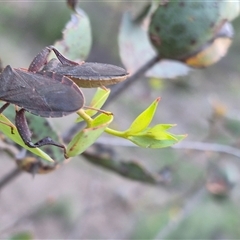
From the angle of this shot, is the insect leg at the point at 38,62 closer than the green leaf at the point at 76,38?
Yes

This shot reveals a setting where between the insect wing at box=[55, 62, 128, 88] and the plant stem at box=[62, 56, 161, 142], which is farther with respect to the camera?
the plant stem at box=[62, 56, 161, 142]

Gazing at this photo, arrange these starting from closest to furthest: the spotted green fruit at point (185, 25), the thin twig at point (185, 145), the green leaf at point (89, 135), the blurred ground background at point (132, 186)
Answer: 1. the green leaf at point (89, 135)
2. the spotted green fruit at point (185, 25)
3. the thin twig at point (185, 145)
4. the blurred ground background at point (132, 186)

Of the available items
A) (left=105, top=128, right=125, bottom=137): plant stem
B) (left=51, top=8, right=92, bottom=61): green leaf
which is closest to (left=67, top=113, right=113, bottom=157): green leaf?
(left=105, top=128, right=125, bottom=137): plant stem

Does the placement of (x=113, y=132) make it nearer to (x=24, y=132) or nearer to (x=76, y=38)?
(x=24, y=132)

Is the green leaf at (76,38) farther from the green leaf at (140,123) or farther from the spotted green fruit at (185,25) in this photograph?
the green leaf at (140,123)

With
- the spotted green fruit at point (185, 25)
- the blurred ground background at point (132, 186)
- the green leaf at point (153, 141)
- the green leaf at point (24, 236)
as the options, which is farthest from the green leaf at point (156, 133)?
the green leaf at point (24, 236)

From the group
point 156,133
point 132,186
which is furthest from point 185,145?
point 132,186

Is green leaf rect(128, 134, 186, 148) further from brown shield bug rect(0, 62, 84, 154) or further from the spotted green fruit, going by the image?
the spotted green fruit
